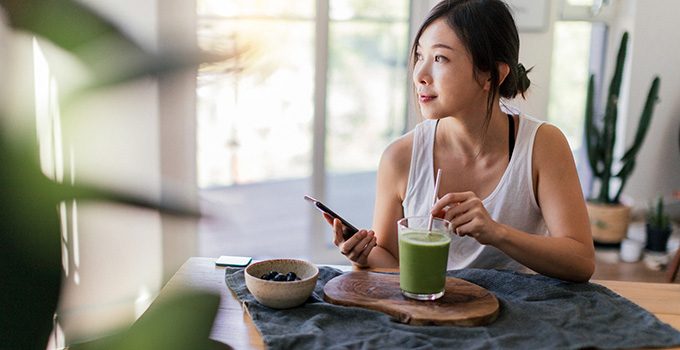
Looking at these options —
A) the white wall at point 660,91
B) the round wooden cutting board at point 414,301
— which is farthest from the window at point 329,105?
the round wooden cutting board at point 414,301

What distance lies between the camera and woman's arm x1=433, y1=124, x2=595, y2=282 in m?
1.25

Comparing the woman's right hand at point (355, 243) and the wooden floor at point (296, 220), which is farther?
the wooden floor at point (296, 220)

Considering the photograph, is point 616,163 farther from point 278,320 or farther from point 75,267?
point 75,267

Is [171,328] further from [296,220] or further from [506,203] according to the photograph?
[296,220]

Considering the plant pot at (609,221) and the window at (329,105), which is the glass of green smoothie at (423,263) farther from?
the plant pot at (609,221)

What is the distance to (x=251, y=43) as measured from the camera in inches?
9.6

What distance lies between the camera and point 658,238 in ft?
11.4

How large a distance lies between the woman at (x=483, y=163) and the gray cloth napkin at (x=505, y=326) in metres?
0.13

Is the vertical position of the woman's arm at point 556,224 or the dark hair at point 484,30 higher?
the dark hair at point 484,30

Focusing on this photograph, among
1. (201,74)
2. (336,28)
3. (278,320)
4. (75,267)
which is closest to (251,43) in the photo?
(201,74)

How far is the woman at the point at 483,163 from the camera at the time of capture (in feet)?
4.37

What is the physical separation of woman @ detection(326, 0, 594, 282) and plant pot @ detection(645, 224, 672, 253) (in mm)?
2210

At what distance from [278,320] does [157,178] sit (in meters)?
0.79

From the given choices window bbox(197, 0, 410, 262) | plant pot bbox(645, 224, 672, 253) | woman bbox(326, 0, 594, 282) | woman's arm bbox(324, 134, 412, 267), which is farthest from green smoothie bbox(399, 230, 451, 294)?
plant pot bbox(645, 224, 672, 253)
